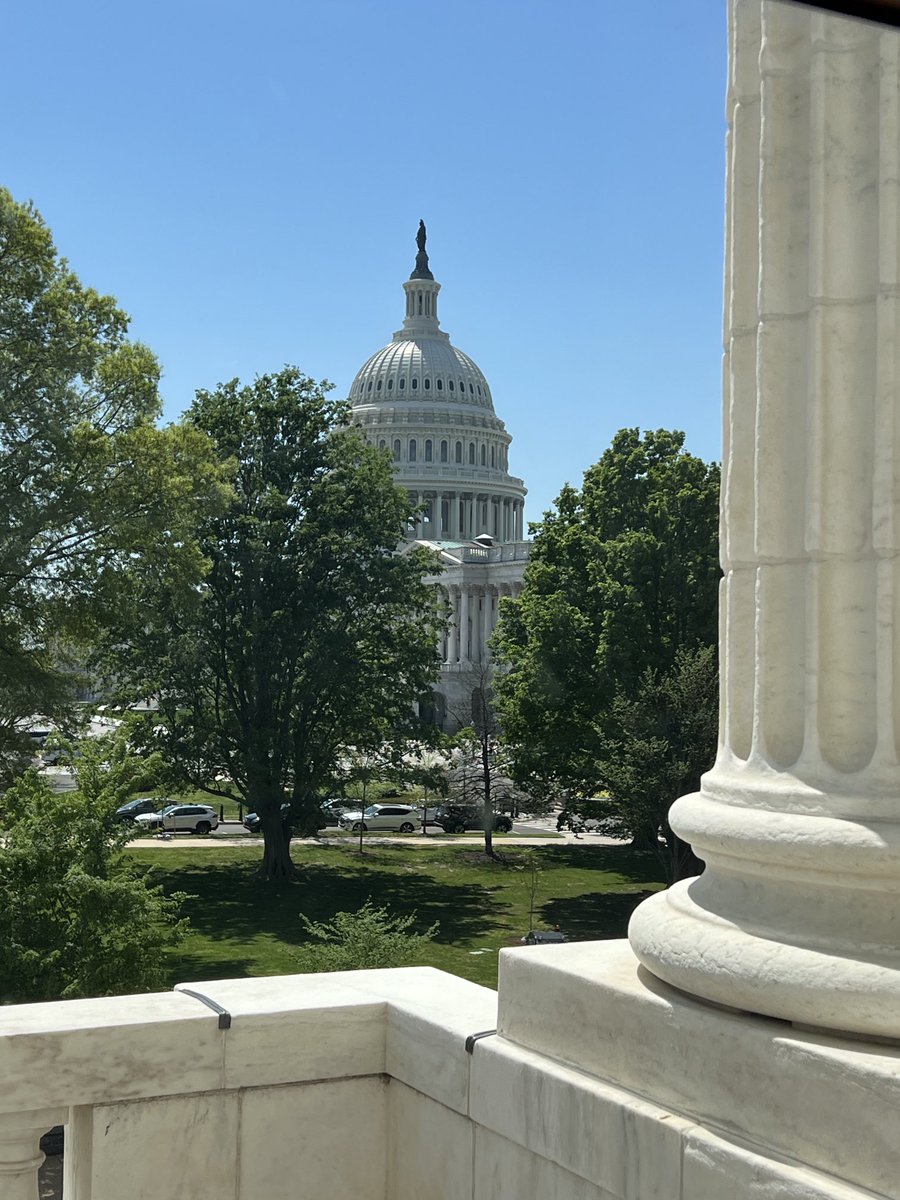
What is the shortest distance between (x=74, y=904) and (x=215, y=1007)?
62.7 ft

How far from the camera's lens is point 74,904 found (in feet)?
74.0

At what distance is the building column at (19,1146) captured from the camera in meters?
4.16

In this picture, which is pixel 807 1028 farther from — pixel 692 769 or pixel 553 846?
pixel 553 846

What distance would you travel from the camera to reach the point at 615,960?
3990 millimetres

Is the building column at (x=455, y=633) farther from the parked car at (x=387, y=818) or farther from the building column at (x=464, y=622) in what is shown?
the parked car at (x=387, y=818)

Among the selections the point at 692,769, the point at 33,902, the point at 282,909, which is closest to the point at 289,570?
the point at 282,909

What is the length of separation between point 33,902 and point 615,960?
20025 mm

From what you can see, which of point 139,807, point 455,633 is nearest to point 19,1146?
point 139,807

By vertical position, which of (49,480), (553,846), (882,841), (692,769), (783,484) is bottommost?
(553,846)

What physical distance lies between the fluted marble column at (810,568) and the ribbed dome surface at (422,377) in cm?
15603

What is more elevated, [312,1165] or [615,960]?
[615,960]

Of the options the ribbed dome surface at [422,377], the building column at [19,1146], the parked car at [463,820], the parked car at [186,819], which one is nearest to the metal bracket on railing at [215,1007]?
the building column at [19,1146]

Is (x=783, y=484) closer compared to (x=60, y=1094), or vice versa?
(x=783, y=484)

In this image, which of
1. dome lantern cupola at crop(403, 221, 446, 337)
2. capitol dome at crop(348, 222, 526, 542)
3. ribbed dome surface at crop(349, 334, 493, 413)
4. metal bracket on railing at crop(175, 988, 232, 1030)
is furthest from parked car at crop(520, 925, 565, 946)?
dome lantern cupola at crop(403, 221, 446, 337)
